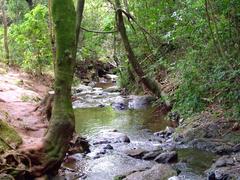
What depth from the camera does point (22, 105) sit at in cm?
1197

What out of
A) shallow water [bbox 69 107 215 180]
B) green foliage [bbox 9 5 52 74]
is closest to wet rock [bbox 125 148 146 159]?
shallow water [bbox 69 107 215 180]

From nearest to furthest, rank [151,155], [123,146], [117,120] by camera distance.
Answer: [151,155], [123,146], [117,120]

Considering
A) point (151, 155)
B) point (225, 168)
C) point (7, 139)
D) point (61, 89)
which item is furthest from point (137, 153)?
point (7, 139)

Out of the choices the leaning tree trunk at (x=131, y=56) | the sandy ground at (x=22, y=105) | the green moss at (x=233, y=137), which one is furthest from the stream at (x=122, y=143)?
the sandy ground at (x=22, y=105)

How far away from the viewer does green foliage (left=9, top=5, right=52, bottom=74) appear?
56.2 ft

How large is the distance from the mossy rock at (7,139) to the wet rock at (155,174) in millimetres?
2086

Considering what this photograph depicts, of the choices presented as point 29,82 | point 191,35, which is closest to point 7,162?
point 191,35

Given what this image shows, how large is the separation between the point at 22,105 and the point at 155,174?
19.6 feet

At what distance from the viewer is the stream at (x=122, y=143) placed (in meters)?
7.92

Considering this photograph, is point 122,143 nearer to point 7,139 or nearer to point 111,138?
point 111,138

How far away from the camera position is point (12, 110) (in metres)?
10.8

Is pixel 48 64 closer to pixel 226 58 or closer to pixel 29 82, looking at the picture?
pixel 29 82

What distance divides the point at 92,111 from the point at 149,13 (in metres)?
4.29

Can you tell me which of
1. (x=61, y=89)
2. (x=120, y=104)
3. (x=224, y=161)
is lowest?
(x=224, y=161)
